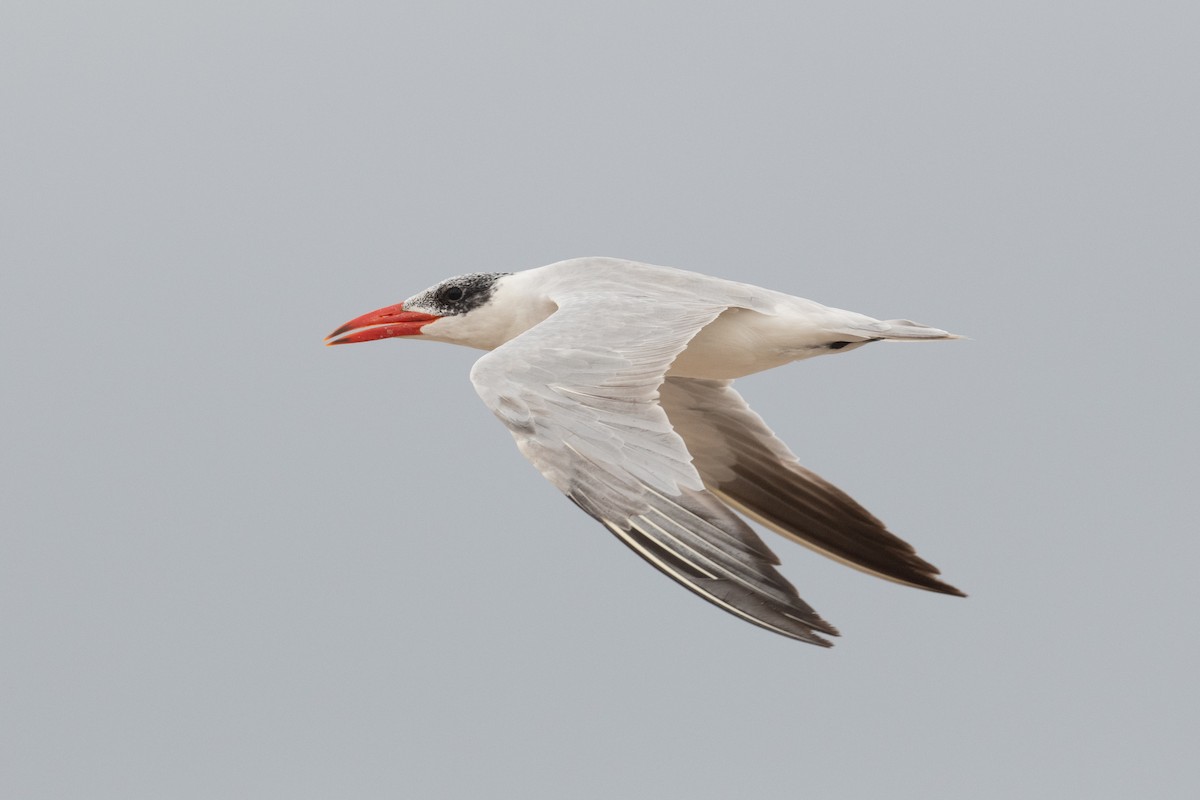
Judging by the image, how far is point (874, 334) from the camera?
29.9ft

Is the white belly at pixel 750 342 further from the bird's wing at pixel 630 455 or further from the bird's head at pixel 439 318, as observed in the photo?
the bird's head at pixel 439 318

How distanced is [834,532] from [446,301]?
2.89 meters

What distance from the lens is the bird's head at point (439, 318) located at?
1031cm

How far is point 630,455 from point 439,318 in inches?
131

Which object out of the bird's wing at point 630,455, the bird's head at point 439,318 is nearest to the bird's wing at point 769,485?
the bird's head at point 439,318

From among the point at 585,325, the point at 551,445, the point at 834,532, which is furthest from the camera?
the point at 834,532

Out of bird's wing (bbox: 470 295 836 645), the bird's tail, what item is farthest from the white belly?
bird's wing (bbox: 470 295 836 645)

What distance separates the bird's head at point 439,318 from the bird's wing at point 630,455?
6.24 ft

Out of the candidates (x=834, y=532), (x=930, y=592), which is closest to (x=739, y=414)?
(x=834, y=532)

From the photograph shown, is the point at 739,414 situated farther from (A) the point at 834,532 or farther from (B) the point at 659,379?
(B) the point at 659,379

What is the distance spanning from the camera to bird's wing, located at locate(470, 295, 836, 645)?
7.11m

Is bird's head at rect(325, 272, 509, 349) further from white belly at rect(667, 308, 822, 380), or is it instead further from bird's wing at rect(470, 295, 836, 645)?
bird's wing at rect(470, 295, 836, 645)

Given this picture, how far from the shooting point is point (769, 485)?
406 inches

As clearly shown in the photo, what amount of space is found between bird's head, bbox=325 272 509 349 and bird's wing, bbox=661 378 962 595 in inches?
50.7
